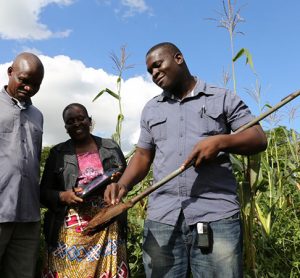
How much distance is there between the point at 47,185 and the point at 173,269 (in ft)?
3.51

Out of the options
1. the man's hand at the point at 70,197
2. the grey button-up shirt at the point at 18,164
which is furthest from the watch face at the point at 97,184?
the grey button-up shirt at the point at 18,164

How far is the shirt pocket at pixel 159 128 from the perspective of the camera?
6.17 ft

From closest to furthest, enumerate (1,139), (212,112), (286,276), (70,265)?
(212,112), (1,139), (70,265), (286,276)

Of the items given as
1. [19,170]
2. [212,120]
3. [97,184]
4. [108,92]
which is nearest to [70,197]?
[97,184]

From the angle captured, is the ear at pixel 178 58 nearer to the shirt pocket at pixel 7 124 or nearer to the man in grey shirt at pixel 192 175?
the man in grey shirt at pixel 192 175

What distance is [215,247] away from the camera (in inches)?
66.1

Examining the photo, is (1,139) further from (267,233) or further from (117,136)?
(267,233)

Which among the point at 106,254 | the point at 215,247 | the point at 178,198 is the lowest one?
the point at 106,254

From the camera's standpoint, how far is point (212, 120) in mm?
1791

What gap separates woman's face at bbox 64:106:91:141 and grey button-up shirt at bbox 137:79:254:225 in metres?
0.84

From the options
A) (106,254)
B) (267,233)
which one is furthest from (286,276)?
(106,254)

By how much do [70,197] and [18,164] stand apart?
0.34 meters

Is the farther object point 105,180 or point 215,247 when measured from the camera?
point 105,180

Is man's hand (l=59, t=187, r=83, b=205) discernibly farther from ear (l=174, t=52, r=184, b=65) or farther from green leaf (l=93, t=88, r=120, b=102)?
green leaf (l=93, t=88, r=120, b=102)
